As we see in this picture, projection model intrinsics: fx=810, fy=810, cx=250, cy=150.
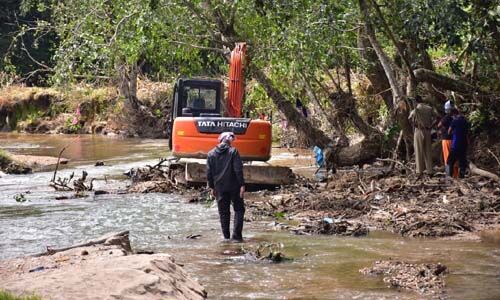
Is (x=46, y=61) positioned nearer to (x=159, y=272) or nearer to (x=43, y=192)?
(x=43, y=192)

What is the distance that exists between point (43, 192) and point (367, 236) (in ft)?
28.3

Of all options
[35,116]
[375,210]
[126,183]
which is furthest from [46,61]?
[375,210]

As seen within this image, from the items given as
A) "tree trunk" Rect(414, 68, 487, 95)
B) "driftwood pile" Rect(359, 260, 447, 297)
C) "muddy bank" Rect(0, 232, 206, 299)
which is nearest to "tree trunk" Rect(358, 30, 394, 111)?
"tree trunk" Rect(414, 68, 487, 95)

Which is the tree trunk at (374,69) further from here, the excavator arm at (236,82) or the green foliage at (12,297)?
the green foliage at (12,297)

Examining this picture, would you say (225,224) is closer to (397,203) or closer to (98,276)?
(397,203)

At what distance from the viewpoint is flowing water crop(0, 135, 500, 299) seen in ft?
27.9

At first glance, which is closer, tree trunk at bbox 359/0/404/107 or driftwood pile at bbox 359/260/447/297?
driftwood pile at bbox 359/260/447/297

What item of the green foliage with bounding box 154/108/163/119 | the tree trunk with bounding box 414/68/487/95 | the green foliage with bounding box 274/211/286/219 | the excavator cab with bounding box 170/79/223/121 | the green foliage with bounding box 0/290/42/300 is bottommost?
the green foliage with bounding box 274/211/286/219

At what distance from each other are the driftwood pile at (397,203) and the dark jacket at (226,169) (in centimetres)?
153

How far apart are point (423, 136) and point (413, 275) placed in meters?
7.93

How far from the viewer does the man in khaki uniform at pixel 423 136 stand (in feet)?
53.0

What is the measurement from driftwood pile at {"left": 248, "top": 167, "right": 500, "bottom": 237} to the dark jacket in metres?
1.53

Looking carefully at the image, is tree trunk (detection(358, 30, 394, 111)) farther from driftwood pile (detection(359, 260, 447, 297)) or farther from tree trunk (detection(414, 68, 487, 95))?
driftwood pile (detection(359, 260, 447, 297))

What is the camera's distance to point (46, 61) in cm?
4691
